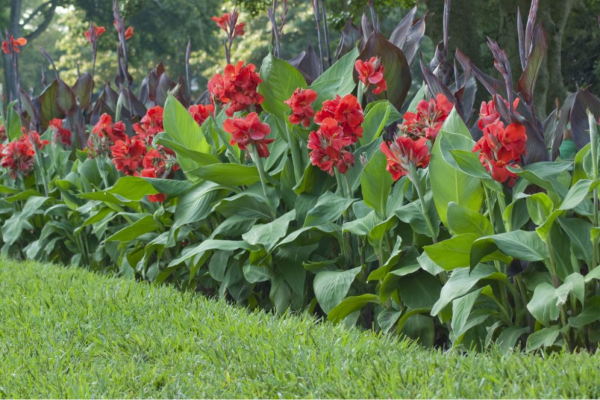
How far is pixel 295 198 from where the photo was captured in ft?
12.5

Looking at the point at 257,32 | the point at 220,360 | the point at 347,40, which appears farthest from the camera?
the point at 257,32

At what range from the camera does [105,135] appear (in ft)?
15.9

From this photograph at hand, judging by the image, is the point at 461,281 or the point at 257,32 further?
the point at 257,32

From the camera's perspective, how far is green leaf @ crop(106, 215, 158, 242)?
13.9 feet

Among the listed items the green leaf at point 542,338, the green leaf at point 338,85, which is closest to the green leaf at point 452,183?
the green leaf at point 542,338

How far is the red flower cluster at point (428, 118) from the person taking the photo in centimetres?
316

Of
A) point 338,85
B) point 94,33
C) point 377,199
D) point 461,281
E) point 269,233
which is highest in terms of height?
point 94,33

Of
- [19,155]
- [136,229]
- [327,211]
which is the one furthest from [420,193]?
[19,155]

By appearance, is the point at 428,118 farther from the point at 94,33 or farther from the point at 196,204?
the point at 94,33

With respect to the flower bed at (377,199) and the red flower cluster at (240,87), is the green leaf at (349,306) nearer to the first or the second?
the flower bed at (377,199)

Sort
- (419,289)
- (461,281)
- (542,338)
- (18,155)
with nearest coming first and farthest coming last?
1. (542,338)
2. (461,281)
3. (419,289)
4. (18,155)

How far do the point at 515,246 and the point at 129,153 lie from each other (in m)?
2.59

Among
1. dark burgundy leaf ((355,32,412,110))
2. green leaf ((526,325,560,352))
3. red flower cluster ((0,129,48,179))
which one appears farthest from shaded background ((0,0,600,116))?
green leaf ((526,325,560,352))

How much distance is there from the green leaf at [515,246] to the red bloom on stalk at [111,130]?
9.06ft
